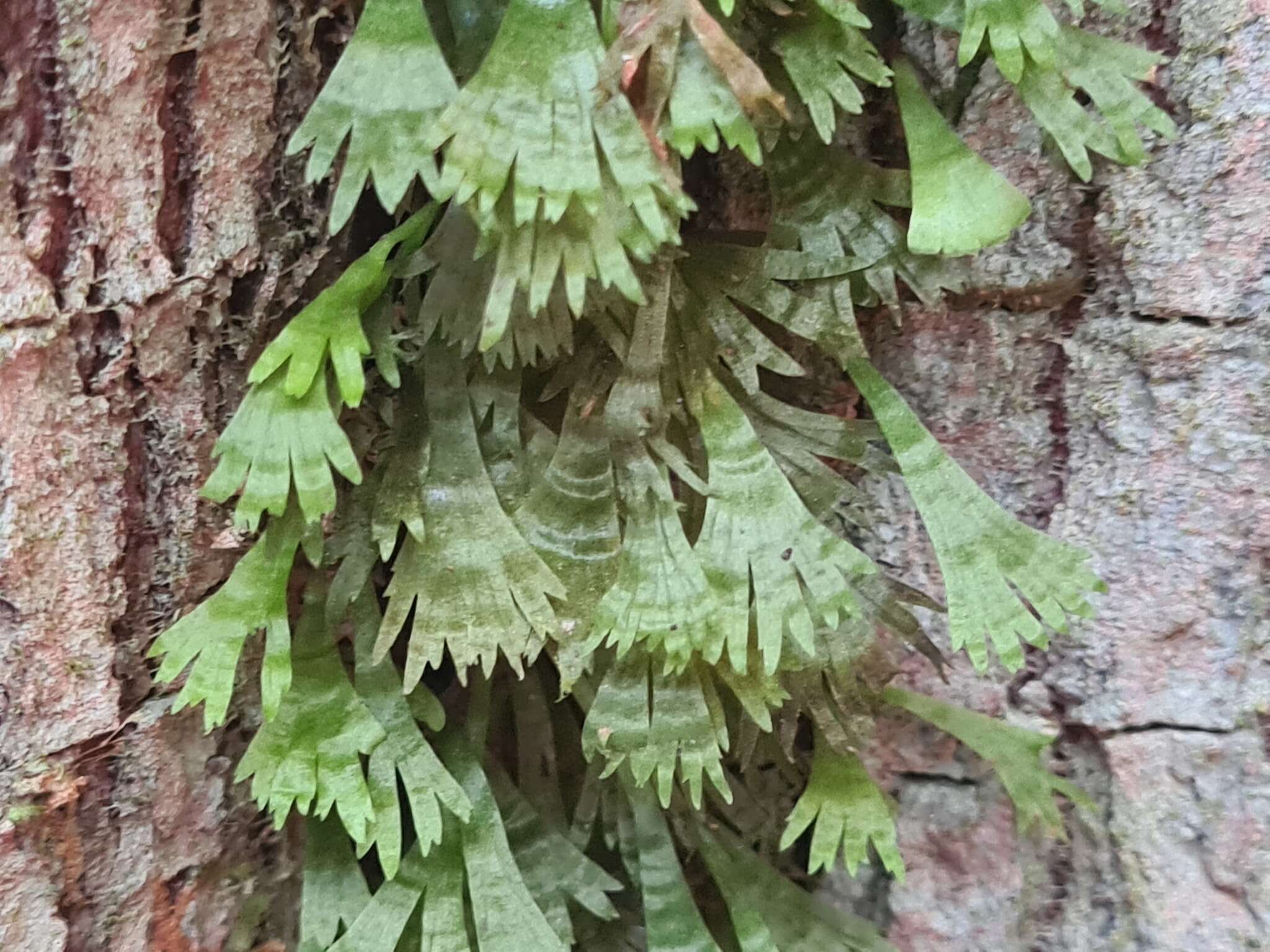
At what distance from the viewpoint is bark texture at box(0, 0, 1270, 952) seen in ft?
2.17

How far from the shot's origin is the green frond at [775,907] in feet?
2.53

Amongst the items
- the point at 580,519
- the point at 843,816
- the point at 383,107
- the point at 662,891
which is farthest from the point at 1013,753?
the point at 383,107

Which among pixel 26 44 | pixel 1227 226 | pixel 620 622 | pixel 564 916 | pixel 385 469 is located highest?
pixel 26 44

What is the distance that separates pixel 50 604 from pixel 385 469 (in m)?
0.28

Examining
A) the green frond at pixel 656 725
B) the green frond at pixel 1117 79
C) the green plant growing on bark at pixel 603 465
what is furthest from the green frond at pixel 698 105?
the green frond at pixel 656 725

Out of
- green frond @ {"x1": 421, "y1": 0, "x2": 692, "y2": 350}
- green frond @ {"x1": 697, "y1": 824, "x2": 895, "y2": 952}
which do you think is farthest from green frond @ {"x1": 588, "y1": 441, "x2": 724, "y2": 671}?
green frond @ {"x1": 697, "y1": 824, "x2": 895, "y2": 952}

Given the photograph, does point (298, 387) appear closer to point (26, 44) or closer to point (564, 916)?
point (26, 44)

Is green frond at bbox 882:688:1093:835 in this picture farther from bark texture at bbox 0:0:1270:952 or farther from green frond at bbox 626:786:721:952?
green frond at bbox 626:786:721:952

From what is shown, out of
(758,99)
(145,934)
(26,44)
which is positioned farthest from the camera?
(145,934)

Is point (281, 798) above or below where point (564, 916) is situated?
above

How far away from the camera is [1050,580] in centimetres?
64

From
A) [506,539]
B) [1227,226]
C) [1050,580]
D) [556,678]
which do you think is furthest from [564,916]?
[1227,226]

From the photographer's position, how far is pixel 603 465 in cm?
66

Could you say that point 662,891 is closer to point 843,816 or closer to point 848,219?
point 843,816
